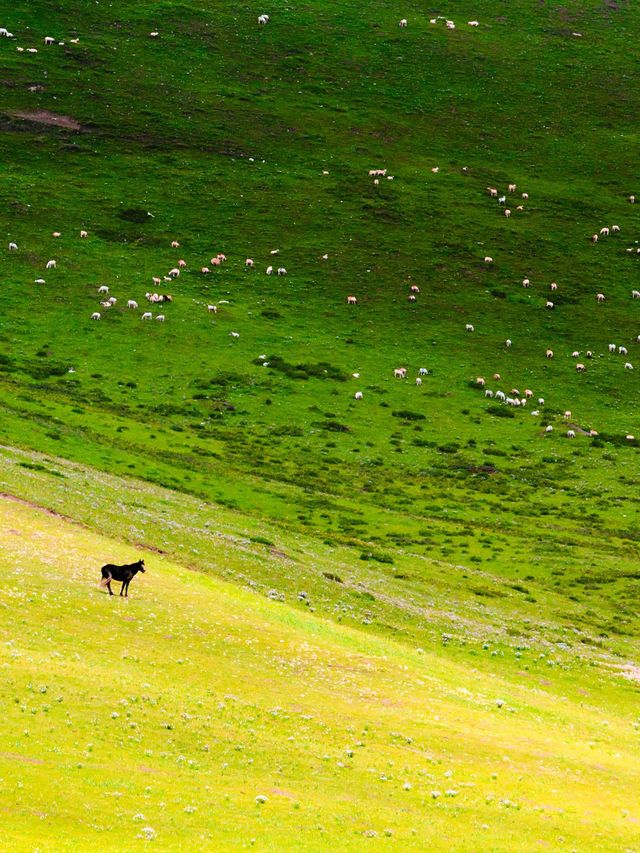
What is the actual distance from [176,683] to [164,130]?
131123 millimetres

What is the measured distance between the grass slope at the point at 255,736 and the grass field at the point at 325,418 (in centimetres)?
13

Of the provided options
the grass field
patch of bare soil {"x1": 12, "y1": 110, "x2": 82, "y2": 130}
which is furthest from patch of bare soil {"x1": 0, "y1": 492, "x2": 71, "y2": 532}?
patch of bare soil {"x1": 12, "y1": 110, "x2": 82, "y2": 130}

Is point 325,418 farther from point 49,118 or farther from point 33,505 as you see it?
point 49,118

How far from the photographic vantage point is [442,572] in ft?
204

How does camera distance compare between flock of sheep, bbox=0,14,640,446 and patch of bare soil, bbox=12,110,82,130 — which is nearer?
flock of sheep, bbox=0,14,640,446

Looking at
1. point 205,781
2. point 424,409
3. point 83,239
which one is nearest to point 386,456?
point 424,409

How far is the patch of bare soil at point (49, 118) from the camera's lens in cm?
14450

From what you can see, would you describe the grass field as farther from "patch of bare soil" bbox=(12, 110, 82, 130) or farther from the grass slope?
"patch of bare soil" bbox=(12, 110, 82, 130)

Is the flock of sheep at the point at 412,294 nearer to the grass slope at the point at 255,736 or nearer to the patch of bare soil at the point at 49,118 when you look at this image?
the patch of bare soil at the point at 49,118

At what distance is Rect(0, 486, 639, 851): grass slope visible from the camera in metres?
20.6

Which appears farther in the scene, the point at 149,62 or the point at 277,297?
the point at 149,62

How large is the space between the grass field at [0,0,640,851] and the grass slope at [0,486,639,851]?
0.13 metres

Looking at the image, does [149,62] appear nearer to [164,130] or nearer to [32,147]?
[164,130]

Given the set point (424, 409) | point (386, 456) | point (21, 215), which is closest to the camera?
point (386, 456)
